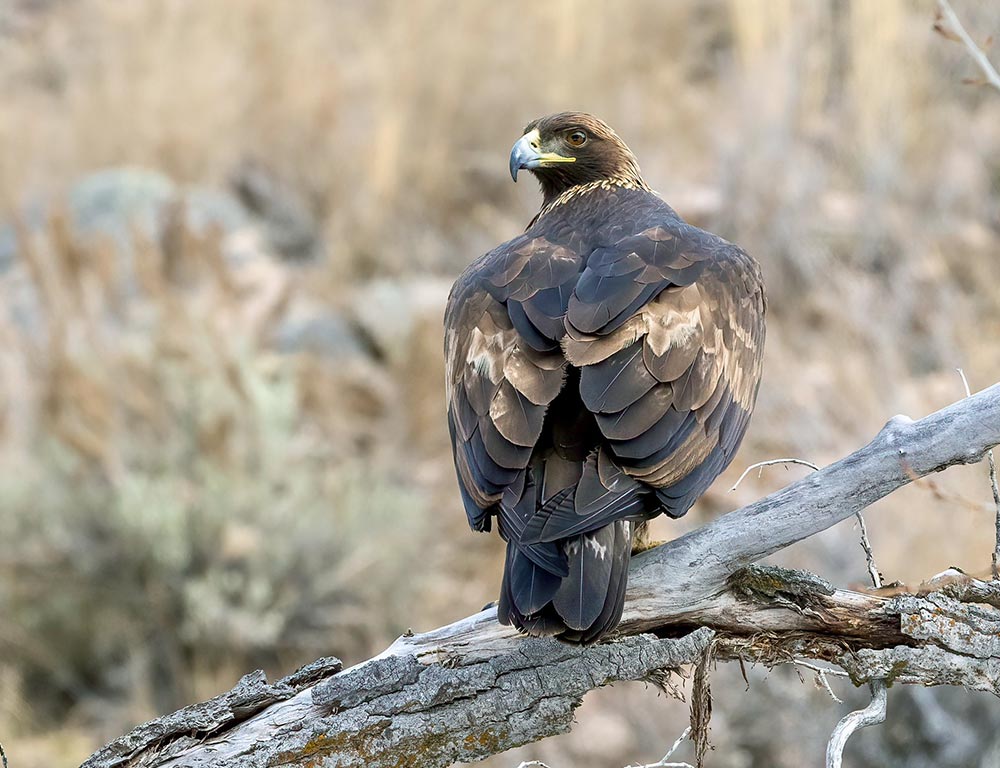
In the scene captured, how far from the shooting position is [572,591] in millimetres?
2570

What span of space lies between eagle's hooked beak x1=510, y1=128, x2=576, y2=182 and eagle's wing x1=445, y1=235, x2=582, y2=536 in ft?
2.14

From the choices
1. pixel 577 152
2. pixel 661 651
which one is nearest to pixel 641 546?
pixel 661 651

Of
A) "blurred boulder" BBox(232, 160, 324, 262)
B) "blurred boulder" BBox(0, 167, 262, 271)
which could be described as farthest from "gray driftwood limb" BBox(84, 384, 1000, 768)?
"blurred boulder" BBox(232, 160, 324, 262)

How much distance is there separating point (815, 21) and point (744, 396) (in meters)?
8.58

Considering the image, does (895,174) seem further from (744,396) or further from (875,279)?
(744,396)

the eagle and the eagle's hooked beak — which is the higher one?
the eagle's hooked beak

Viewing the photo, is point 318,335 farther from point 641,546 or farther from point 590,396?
point 590,396

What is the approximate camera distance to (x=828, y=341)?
8422 millimetres

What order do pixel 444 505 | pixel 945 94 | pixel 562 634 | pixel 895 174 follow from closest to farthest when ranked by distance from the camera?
pixel 562 634, pixel 444 505, pixel 895 174, pixel 945 94

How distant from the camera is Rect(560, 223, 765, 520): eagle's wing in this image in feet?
9.36

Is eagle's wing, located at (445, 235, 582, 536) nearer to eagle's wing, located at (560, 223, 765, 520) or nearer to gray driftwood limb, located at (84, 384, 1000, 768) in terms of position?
eagle's wing, located at (560, 223, 765, 520)

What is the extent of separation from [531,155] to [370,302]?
17.5ft

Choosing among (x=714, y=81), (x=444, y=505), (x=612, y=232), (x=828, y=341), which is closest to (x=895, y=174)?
→ (x=828, y=341)

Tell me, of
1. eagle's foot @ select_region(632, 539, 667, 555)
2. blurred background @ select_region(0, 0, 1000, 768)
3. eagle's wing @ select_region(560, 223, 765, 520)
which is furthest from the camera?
blurred background @ select_region(0, 0, 1000, 768)
